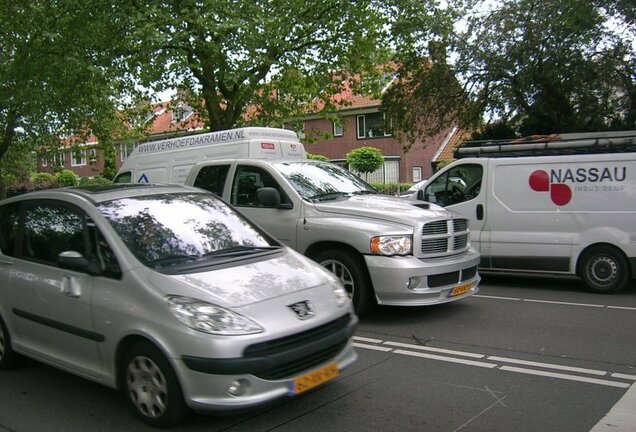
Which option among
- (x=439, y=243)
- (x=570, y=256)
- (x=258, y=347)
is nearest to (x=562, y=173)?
(x=570, y=256)

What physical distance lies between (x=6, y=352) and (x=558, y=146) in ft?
26.0

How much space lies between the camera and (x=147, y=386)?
12.6ft

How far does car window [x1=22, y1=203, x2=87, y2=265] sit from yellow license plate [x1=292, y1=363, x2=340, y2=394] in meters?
1.99

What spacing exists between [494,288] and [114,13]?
12.0 metres

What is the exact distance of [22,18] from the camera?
14.9m

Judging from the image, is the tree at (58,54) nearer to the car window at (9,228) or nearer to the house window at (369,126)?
the car window at (9,228)

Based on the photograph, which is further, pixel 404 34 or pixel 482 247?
pixel 404 34

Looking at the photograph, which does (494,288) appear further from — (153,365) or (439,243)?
(153,365)

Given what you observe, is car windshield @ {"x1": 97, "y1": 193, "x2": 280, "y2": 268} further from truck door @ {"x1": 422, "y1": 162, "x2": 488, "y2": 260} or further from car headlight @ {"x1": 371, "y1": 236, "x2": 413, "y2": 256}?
truck door @ {"x1": 422, "y1": 162, "x2": 488, "y2": 260}

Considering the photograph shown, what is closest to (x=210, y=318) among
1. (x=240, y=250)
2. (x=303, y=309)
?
(x=303, y=309)

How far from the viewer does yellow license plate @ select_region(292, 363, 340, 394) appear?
12.3 ft

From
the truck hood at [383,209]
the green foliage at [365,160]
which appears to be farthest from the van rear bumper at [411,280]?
the green foliage at [365,160]

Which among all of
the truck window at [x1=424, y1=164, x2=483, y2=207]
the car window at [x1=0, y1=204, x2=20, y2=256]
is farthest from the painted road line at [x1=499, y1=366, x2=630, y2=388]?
the truck window at [x1=424, y1=164, x2=483, y2=207]

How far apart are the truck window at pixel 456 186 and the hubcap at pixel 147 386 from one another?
6781mm
